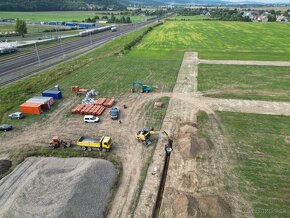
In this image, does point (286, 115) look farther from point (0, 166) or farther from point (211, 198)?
point (0, 166)

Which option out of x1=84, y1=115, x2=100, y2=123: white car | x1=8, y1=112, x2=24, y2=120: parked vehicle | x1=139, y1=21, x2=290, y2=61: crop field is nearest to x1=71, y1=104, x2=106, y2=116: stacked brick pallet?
x1=84, y1=115, x2=100, y2=123: white car

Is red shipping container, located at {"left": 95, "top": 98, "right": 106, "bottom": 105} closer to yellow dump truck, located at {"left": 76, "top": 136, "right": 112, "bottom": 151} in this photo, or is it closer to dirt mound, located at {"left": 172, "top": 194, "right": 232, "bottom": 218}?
yellow dump truck, located at {"left": 76, "top": 136, "right": 112, "bottom": 151}

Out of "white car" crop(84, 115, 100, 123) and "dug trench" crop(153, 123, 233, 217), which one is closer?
"dug trench" crop(153, 123, 233, 217)

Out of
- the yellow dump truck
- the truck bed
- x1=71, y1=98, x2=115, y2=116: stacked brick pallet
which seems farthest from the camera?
x1=71, y1=98, x2=115, y2=116: stacked brick pallet

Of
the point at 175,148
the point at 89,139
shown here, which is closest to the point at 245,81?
the point at 175,148

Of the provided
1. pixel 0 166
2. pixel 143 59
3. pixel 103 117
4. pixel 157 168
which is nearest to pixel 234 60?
pixel 143 59

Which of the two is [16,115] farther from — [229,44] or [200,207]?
[229,44]

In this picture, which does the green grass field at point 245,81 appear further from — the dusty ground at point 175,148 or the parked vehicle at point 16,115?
the parked vehicle at point 16,115

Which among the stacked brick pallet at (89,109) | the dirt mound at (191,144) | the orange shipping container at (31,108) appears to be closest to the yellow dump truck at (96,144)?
the stacked brick pallet at (89,109)
